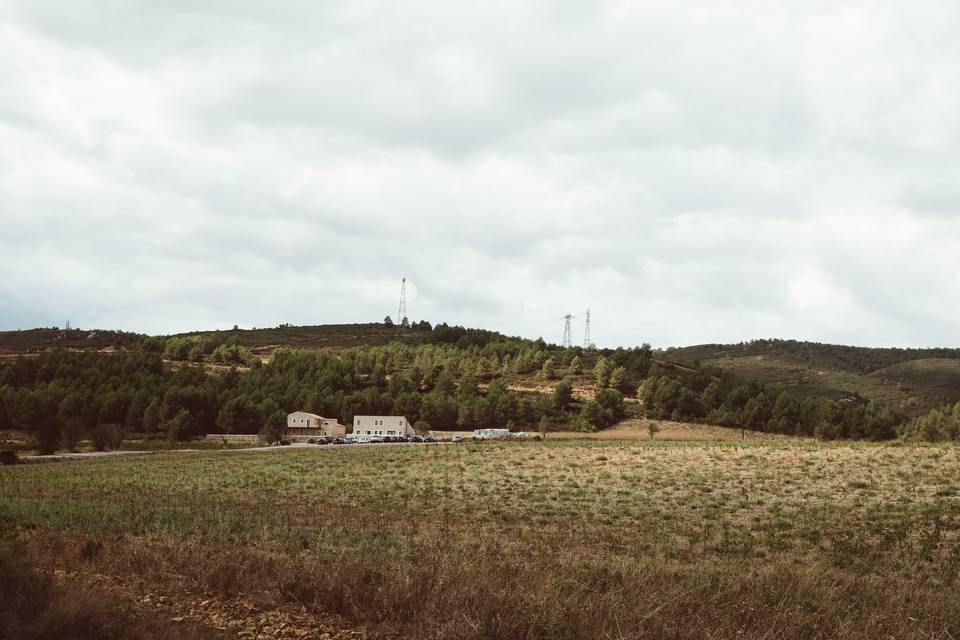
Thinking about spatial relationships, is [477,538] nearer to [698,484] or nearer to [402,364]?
[698,484]

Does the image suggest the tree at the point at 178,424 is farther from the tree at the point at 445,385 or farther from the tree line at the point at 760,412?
the tree line at the point at 760,412

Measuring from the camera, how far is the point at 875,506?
79.9 ft

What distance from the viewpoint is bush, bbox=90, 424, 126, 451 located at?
74000mm

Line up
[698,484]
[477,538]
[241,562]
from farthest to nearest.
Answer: [698,484] < [477,538] < [241,562]

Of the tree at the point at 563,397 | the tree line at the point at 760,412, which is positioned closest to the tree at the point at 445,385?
the tree at the point at 563,397

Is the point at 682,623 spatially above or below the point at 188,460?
above

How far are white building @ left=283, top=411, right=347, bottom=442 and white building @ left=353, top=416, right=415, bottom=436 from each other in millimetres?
3465

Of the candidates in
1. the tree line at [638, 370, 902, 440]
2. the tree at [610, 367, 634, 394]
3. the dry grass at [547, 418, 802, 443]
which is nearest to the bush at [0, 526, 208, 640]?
the dry grass at [547, 418, 802, 443]

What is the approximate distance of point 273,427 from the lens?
97.4 m

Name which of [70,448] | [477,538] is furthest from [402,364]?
[477,538]

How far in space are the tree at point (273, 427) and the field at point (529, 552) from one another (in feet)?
189

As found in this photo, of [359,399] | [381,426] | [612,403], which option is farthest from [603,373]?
[381,426]

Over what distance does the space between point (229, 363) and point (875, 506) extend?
179446mm

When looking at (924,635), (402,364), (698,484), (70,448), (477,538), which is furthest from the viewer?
(402,364)
